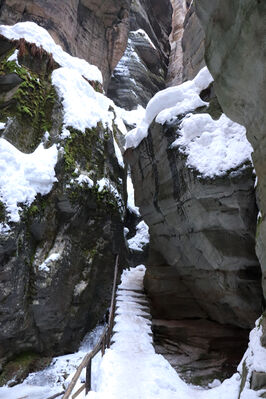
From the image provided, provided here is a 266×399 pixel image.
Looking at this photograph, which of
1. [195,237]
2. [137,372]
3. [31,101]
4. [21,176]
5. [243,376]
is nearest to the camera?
[243,376]

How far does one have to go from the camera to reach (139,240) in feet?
66.9

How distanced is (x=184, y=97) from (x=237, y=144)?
284cm

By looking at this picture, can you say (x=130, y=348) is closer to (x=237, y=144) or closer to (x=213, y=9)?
(x=237, y=144)

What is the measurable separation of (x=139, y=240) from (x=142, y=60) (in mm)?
19175

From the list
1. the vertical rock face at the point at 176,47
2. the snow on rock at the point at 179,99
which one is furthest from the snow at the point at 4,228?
the vertical rock face at the point at 176,47

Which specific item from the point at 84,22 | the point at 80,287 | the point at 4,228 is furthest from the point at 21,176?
the point at 84,22

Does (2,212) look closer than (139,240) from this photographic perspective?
Yes

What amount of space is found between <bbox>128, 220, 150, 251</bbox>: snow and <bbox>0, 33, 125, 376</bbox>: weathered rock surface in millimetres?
7112

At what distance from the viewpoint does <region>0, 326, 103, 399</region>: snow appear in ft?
25.5

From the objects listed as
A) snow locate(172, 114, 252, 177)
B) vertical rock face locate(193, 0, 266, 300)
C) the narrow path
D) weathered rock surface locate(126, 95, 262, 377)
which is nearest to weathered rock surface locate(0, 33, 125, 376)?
weathered rock surface locate(126, 95, 262, 377)

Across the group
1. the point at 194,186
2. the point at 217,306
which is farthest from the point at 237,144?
the point at 217,306

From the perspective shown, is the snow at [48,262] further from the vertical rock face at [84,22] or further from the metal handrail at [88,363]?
the vertical rock face at [84,22]

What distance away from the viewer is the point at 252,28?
339cm

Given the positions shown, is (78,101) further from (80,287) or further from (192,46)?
(192,46)
